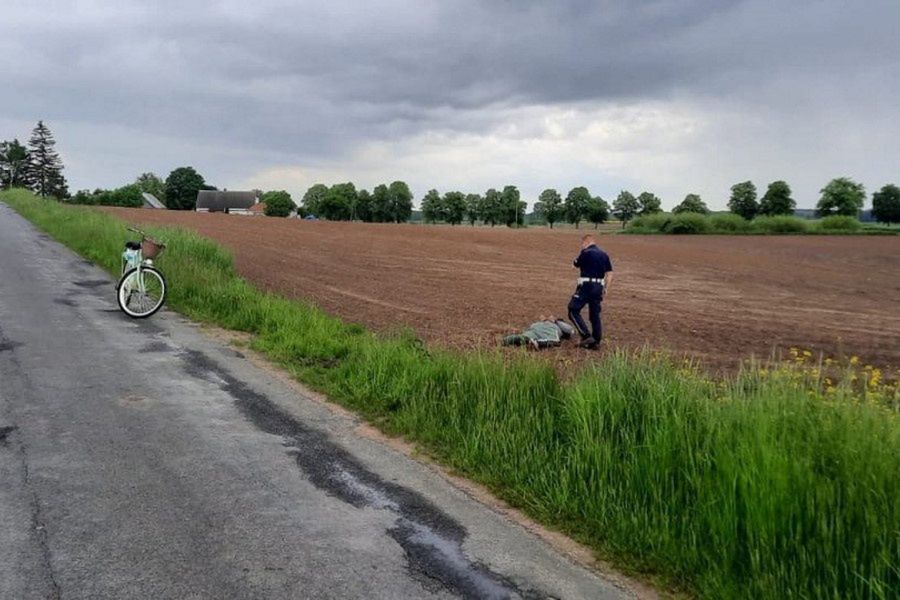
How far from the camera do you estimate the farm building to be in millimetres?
142750

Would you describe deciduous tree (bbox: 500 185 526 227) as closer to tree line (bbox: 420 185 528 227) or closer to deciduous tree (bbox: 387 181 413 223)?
tree line (bbox: 420 185 528 227)

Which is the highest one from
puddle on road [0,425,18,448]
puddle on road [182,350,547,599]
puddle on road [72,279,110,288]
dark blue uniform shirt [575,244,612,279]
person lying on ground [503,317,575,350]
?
dark blue uniform shirt [575,244,612,279]

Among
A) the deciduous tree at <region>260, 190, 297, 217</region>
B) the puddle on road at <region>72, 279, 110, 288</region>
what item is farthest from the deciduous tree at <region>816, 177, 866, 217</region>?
the puddle on road at <region>72, 279, 110, 288</region>

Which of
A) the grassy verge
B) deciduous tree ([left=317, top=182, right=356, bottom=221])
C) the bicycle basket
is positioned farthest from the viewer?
deciduous tree ([left=317, top=182, right=356, bottom=221])

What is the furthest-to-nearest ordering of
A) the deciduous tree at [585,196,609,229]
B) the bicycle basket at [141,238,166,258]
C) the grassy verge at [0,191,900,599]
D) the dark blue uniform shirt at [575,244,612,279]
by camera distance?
the deciduous tree at [585,196,609,229], the bicycle basket at [141,238,166,258], the dark blue uniform shirt at [575,244,612,279], the grassy verge at [0,191,900,599]

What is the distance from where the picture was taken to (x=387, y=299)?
57.9 ft

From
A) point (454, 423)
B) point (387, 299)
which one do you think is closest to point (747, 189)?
point (387, 299)

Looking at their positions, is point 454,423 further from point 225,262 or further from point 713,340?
point 225,262

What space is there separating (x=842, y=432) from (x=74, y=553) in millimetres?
4583

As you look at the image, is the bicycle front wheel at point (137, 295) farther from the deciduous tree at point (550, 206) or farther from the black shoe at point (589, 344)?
the deciduous tree at point (550, 206)

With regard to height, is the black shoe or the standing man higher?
the standing man

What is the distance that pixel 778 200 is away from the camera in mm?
117750

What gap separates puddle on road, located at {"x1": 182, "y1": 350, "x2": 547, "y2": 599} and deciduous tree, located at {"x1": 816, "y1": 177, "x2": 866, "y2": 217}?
130m

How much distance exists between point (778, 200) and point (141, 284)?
409 ft
